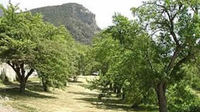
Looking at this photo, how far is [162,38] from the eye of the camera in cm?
2400

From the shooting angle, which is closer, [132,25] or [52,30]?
[132,25]

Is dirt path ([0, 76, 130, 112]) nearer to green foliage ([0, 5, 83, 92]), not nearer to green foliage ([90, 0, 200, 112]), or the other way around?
green foliage ([0, 5, 83, 92])

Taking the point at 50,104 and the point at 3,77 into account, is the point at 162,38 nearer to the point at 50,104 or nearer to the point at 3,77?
the point at 50,104

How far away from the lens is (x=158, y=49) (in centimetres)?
2381

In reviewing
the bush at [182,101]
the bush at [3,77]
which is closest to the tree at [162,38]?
the bush at [182,101]

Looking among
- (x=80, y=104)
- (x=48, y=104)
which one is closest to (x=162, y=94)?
(x=48, y=104)

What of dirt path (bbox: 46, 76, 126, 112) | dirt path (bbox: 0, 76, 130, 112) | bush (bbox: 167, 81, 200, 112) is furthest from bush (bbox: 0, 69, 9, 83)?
bush (bbox: 167, 81, 200, 112)

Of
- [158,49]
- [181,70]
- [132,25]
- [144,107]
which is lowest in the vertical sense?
[144,107]

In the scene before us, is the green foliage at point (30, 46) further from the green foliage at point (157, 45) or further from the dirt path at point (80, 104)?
the green foliage at point (157, 45)

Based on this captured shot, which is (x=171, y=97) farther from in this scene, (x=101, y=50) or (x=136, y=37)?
(x=101, y=50)

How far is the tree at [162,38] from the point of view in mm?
22250

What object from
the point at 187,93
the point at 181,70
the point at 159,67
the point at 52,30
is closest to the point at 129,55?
the point at 159,67

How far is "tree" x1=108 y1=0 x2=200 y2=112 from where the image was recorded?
22250mm

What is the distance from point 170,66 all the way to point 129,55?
2912 millimetres
